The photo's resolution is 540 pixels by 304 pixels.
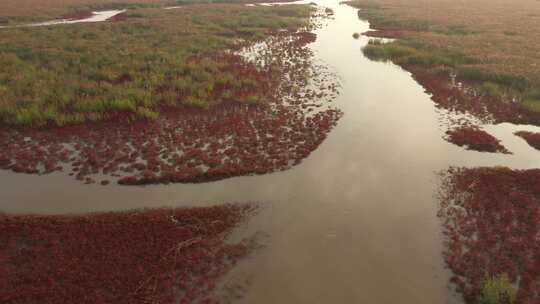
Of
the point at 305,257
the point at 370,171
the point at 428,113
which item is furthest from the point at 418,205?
the point at 428,113

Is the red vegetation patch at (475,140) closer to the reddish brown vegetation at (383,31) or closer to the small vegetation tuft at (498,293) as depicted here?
the small vegetation tuft at (498,293)

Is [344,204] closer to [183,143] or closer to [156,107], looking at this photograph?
[183,143]

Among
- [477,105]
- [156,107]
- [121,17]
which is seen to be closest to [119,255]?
[156,107]

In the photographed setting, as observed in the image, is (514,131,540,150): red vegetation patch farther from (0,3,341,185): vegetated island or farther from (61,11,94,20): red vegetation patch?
(61,11,94,20): red vegetation patch

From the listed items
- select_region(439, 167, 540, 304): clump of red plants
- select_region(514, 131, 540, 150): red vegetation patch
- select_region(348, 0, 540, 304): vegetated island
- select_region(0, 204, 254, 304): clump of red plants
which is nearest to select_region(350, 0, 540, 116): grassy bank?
select_region(348, 0, 540, 304): vegetated island

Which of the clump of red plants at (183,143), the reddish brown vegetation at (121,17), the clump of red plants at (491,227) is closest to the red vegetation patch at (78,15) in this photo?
the reddish brown vegetation at (121,17)
